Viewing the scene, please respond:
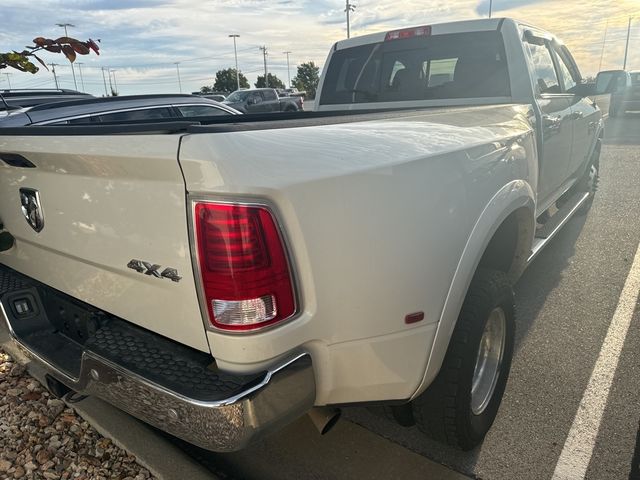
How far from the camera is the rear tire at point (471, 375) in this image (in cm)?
214

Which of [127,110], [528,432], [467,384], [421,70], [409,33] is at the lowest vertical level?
[528,432]

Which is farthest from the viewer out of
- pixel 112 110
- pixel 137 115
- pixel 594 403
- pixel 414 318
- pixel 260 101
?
pixel 260 101

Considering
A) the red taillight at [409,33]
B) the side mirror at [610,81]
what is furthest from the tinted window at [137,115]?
the side mirror at [610,81]

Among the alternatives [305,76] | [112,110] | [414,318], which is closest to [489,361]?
[414,318]

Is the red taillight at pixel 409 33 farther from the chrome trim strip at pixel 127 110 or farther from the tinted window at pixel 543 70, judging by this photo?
the chrome trim strip at pixel 127 110

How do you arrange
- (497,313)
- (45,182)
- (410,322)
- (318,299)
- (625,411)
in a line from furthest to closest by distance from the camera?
(625,411)
(497,313)
(45,182)
(410,322)
(318,299)

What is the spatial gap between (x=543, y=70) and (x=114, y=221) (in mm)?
3625

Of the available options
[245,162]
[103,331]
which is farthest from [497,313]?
[103,331]

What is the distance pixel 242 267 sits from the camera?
4.82 feet

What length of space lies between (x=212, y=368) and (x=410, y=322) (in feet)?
2.35

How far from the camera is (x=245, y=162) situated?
56.5 inches

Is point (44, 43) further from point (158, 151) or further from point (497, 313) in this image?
point (497, 313)

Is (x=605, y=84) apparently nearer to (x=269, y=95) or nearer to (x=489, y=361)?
(x=489, y=361)

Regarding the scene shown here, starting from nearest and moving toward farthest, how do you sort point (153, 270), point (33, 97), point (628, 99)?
point (153, 270) → point (33, 97) → point (628, 99)
